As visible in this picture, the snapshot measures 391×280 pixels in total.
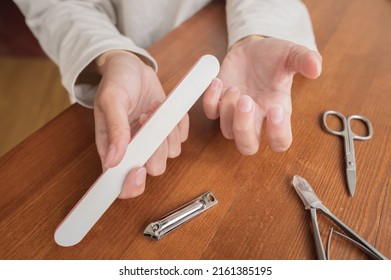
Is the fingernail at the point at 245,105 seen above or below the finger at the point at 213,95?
above

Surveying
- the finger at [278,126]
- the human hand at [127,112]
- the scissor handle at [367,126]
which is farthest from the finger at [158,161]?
the scissor handle at [367,126]

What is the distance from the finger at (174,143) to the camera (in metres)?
0.34

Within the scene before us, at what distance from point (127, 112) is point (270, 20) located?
25 centimetres

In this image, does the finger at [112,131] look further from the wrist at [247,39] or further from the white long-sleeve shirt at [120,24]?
the wrist at [247,39]

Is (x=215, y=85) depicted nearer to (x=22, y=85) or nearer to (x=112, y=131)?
(x=112, y=131)

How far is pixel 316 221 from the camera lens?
0.99ft

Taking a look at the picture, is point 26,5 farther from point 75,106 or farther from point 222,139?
point 222,139

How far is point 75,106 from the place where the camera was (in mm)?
409

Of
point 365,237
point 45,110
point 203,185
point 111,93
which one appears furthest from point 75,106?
point 45,110

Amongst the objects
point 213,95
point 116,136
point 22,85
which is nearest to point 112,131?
point 116,136

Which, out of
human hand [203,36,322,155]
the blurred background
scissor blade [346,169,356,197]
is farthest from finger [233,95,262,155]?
the blurred background

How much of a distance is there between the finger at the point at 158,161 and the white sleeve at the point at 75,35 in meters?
0.13

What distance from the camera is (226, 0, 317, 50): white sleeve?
448 mm

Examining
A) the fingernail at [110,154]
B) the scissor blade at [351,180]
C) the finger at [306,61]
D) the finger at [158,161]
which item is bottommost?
the scissor blade at [351,180]
